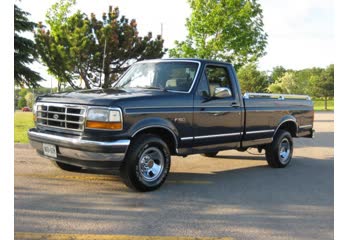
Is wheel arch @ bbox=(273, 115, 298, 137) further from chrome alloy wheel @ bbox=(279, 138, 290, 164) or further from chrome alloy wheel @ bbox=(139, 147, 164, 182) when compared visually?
chrome alloy wheel @ bbox=(139, 147, 164, 182)

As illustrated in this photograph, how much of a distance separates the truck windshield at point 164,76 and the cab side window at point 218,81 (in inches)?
14.7

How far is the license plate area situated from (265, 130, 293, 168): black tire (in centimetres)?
449

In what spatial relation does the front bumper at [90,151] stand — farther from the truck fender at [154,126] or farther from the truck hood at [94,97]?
the truck hood at [94,97]

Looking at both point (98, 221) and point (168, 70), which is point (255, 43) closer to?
point (168, 70)

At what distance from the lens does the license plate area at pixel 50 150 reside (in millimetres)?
5559

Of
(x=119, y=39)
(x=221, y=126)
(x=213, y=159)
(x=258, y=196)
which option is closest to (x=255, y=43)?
(x=119, y=39)

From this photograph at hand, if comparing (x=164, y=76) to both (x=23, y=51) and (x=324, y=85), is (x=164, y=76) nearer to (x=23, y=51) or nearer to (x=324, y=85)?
(x=23, y=51)

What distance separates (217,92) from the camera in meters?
6.45

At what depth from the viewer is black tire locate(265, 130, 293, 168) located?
8.09m

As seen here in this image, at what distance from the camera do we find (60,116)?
18.6 feet

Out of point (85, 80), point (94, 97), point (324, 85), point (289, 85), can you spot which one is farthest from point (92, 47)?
point (289, 85)

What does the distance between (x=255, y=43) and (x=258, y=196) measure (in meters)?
14.8

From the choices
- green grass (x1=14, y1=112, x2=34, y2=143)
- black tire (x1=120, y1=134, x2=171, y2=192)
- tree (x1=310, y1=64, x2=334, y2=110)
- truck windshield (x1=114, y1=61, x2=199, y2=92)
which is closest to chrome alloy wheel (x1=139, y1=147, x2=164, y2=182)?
black tire (x1=120, y1=134, x2=171, y2=192)

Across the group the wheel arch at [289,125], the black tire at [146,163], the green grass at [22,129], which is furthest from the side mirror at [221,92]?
the green grass at [22,129]
